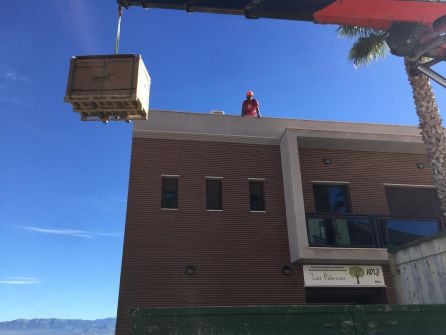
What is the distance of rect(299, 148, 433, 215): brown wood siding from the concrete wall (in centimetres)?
853

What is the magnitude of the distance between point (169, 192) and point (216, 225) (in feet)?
6.46

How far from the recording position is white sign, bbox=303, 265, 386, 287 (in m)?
13.8

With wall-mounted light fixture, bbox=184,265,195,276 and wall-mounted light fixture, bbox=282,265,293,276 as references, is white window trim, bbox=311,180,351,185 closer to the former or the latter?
wall-mounted light fixture, bbox=282,265,293,276

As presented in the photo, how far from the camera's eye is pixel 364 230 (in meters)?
13.9

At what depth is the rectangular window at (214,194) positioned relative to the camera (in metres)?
14.9

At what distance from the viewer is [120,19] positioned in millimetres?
7801

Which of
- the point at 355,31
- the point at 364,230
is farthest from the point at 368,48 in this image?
the point at 364,230

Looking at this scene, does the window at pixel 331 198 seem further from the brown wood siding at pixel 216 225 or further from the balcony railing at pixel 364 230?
the balcony railing at pixel 364 230

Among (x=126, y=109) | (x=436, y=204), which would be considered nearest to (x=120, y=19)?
(x=126, y=109)

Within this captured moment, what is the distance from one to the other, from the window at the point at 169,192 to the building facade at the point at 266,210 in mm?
36

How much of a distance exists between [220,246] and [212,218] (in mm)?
985

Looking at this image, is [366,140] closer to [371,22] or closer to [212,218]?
[212,218]

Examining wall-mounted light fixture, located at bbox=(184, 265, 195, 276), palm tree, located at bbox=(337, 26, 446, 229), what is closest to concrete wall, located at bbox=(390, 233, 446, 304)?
palm tree, located at bbox=(337, 26, 446, 229)

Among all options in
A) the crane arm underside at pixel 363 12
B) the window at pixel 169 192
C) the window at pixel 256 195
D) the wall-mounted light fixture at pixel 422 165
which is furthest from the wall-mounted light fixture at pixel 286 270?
the crane arm underside at pixel 363 12
